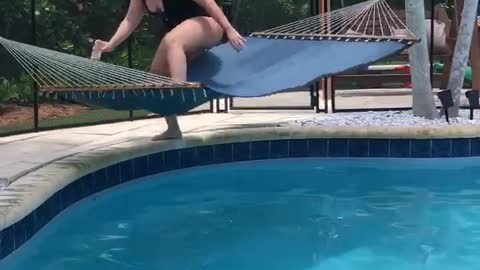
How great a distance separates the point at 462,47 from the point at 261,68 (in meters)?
2.42

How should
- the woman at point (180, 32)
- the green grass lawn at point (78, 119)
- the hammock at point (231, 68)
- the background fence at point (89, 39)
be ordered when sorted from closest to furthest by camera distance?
the hammock at point (231, 68) → the woman at point (180, 32) → the green grass lawn at point (78, 119) → the background fence at point (89, 39)

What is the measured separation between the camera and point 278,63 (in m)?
5.69

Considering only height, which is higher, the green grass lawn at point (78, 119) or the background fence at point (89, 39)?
the background fence at point (89, 39)

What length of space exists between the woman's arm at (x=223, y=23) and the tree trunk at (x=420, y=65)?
194 cm

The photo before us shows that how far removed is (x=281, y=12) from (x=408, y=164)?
3059 millimetres

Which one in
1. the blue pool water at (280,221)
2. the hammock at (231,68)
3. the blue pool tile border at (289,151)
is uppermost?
the hammock at (231,68)

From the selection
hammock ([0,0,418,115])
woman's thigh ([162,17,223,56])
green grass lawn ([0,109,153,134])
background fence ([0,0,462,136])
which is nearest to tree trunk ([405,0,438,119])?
hammock ([0,0,418,115])

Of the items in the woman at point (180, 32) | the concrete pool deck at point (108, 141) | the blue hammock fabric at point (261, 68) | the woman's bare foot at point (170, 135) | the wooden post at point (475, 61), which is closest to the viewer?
the concrete pool deck at point (108, 141)

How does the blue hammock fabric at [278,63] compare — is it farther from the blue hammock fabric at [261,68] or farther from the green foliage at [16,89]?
the green foliage at [16,89]

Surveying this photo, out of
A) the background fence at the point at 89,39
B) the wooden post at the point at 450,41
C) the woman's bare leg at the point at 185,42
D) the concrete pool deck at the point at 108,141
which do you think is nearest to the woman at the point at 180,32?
the woman's bare leg at the point at 185,42

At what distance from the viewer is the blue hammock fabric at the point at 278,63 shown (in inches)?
213

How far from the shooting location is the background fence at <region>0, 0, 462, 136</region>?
831cm

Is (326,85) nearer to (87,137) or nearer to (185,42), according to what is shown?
(87,137)

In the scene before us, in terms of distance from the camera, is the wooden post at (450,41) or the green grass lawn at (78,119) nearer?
the green grass lawn at (78,119)
